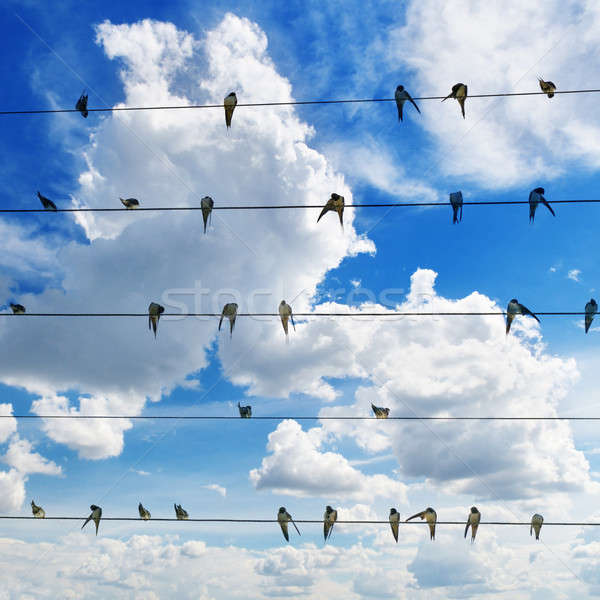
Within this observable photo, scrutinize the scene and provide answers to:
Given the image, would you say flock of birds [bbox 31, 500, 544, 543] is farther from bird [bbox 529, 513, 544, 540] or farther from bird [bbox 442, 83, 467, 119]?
bird [bbox 442, 83, 467, 119]

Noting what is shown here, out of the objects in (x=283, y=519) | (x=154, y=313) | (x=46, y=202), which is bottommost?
(x=283, y=519)

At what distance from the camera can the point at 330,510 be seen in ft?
46.7

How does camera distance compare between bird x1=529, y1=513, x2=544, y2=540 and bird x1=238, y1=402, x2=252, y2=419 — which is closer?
bird x1=529, y1=513, x2=544, y2=540

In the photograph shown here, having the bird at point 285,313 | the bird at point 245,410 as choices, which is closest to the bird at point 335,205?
the bird at point 285,313

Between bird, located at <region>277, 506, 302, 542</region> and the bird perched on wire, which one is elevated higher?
the bird perched on wire

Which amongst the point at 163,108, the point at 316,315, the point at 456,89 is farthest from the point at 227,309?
the point at 456,89

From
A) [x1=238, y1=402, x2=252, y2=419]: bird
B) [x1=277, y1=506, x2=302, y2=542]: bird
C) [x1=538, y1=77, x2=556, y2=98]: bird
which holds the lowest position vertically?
[x1=277, y1=506, x2=302, y2=542]: bird

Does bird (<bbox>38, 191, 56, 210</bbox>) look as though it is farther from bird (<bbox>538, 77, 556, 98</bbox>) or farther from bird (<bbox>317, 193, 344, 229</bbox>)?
bird (<bbox>538, 77, 556, 98</bbox>)

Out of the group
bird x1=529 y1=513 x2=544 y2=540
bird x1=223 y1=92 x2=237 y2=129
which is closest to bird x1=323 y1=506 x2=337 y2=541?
bird x1=529 y1=513 x2=544 y2=540

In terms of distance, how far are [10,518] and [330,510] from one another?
709cm

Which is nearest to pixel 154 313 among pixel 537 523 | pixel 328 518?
pixel 328 518

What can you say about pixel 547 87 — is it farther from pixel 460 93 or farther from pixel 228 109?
pixel 228 109

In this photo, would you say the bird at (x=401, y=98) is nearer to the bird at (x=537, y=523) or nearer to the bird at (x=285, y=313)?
the bird at (x=285, y=313)

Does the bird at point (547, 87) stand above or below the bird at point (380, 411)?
above
